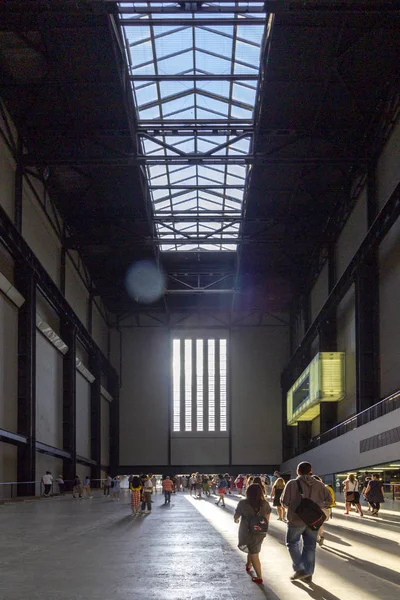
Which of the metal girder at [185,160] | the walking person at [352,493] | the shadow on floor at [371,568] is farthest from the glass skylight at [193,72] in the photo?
the shadow on floor at [371,568]

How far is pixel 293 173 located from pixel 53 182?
13.7 meters

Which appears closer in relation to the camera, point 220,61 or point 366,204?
point 220,61

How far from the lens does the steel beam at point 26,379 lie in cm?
4216

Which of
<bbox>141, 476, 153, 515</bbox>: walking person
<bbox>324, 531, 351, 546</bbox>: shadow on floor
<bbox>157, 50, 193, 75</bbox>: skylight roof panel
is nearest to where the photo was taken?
<bbox>324, 531, 351, 546</bbox>: shadow on floor

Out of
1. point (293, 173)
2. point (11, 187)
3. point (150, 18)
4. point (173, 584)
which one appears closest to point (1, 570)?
point (173, 584)

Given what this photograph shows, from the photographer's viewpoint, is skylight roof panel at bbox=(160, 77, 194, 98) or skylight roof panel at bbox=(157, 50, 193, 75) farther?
skylight roof panel at bbox=(160, 77, 194, 98)

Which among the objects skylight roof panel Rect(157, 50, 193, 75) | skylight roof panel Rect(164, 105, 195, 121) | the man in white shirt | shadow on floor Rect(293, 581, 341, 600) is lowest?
the man in white shirt

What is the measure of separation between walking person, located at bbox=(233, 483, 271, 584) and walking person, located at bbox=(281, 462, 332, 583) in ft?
1.34

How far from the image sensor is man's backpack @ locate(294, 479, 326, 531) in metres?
12.4

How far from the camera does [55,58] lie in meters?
34.2

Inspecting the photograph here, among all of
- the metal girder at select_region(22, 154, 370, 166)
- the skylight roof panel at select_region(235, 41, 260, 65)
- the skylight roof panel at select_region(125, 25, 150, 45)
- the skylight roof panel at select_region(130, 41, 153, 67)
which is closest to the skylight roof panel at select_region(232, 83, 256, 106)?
the skylight roof panel at select_region(235, 41, 260, 65)

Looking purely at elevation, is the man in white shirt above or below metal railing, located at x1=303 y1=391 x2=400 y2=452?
below

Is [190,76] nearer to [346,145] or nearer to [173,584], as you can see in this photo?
[346,145]

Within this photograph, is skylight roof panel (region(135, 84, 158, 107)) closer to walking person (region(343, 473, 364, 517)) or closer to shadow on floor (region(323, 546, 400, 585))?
walking person (region(343, 473, 364, 517))
